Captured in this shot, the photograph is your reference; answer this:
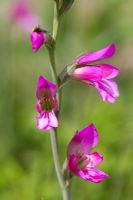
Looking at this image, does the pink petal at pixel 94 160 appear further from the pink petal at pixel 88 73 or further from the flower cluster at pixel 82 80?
the pink petal at pixel 88 73

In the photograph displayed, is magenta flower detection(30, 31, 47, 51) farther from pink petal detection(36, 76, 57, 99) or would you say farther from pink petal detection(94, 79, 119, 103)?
pink petal detection(94, 79, 119, 103)

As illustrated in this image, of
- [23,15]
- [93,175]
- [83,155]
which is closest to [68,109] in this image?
[23,15]

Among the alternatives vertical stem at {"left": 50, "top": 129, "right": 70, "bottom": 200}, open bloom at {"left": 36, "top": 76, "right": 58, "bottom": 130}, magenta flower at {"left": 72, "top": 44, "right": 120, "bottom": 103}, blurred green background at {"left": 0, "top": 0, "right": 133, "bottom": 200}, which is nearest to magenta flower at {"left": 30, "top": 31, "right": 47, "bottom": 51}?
open bloom at {"left": 36, "top": 76, "right": 58, "bottom": 130}

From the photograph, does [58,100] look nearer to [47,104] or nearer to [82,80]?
[47,104]

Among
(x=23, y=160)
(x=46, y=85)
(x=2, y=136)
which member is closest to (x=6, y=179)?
(x=23, y=160)

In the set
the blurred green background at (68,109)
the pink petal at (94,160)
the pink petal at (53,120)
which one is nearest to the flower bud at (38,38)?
the pink petal at (53,120)
